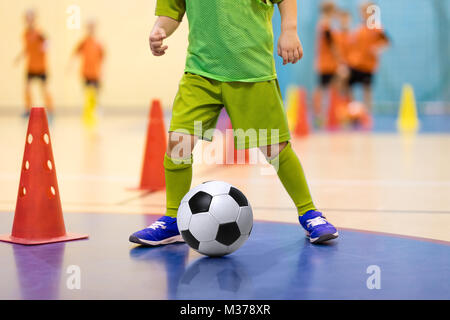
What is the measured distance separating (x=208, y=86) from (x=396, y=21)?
15.1 m

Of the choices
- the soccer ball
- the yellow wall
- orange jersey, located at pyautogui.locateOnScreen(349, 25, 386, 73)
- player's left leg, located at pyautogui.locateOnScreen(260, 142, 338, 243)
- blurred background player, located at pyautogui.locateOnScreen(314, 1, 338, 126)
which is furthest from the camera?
the yellow wall

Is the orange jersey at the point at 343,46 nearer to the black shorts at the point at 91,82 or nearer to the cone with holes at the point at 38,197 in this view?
the black shorts at the point at 91,82

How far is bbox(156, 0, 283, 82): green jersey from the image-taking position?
3.38 m

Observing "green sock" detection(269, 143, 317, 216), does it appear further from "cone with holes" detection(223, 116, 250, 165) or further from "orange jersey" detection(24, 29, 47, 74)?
"orange jersey" detection(24, 29, 47, 74)

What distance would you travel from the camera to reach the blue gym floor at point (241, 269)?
2562mm

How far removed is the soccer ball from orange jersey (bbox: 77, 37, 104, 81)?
1217cm

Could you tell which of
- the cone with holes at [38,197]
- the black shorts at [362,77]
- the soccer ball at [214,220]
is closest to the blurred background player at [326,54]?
the black shorts at [362,77]

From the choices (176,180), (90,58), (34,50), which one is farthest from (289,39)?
(90,58)

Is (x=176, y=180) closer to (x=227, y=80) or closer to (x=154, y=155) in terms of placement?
(x=227, y=80)

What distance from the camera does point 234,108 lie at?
3410 millimetres

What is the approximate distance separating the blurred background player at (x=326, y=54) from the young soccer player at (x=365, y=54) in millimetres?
339

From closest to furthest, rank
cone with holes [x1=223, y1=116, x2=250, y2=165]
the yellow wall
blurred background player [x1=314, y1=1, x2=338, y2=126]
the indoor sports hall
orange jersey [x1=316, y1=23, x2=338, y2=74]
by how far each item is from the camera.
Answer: the indoor sports hall
cone with holes [x1=223, y1=116, x2=250, y2=165]
blurred background player [x1=314, y1=1, x2=338, y2=126]
orange jersey [x1=316, y1=23, x2=338, y2=74]
the yellow wall

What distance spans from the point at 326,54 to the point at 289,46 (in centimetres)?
965

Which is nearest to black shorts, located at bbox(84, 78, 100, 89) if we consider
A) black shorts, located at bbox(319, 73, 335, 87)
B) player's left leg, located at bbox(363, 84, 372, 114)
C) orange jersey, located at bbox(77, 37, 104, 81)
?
orange jersey, located at bbox(77, 37, 104, 81)
